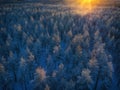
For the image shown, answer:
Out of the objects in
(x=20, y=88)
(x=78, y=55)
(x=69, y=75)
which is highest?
(x=78, y=55)

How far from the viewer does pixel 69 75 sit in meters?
45.5

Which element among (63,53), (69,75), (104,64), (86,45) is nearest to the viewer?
(104,64)

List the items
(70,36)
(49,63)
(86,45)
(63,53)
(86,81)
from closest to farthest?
(86,81)
(49,63)
(63,53)
(86,45)
(70,36)

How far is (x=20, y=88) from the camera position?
46.4 meters

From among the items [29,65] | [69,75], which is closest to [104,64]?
[69,75]

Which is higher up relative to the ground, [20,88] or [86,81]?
[86,81]

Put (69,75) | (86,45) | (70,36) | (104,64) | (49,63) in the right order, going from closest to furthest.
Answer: (104,64) < (69,75) < (49,63) < (86,45) < (70,36)

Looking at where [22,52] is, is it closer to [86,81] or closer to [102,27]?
[86,81]

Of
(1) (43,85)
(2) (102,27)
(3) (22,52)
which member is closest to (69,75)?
(1) (43,85)

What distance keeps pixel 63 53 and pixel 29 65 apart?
13670 mm

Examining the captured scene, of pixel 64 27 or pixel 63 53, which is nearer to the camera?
pixel 63 53

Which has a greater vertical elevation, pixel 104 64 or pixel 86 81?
pixel 104 64

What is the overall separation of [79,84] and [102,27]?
54.1 m

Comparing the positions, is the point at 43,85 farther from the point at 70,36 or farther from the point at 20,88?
the point at 70,36
